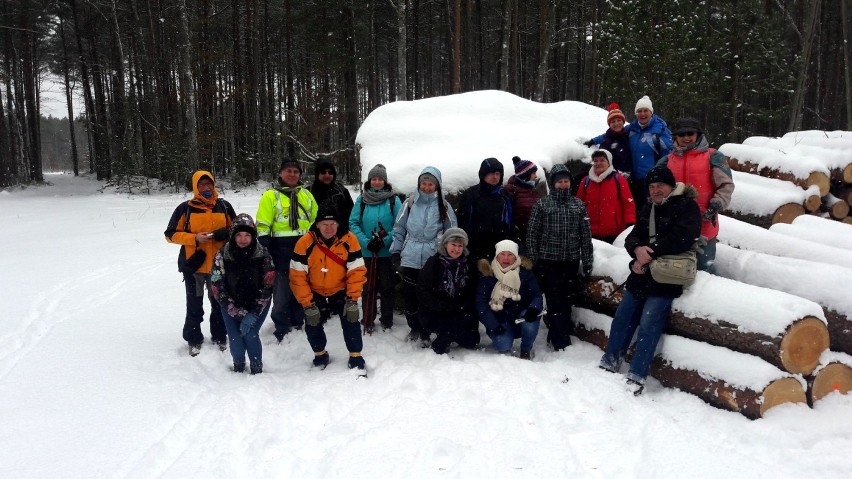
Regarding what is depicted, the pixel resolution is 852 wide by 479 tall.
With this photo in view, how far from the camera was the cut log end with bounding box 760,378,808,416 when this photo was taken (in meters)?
3.58

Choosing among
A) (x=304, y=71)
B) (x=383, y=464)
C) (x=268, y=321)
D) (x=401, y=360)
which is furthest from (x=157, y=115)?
(x=383, y=464)

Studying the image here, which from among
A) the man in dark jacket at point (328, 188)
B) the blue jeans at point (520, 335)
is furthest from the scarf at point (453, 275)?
the man in dark jacket at point (328, 188)

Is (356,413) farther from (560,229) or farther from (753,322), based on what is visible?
(753,322)

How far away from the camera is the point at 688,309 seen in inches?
166

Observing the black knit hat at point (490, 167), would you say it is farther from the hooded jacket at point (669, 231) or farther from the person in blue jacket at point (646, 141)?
the person in blue jacket at point (646, 141)

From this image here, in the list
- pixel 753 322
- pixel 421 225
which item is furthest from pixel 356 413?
pixel 753 322

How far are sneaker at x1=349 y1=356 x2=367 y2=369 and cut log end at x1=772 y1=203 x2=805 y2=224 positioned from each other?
20.8 feet

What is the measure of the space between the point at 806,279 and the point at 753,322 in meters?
1.05

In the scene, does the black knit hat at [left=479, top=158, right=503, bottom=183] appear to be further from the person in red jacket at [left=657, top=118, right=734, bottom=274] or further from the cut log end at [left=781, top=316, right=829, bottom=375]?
the cut log end at [left=781, top=316, right=829, bottom=375]

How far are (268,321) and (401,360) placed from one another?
83.4 inches

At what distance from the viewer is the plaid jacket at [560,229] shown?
4.89m

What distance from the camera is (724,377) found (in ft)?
12.5

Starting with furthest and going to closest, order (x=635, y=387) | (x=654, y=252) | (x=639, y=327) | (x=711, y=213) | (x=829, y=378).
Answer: (x=711, y=213) < (x=639, y=327) < (x=654, y=252) < (x=635, y=387) < (x=829, y=378)

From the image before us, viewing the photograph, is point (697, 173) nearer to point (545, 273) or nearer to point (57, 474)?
point (545, 273)
